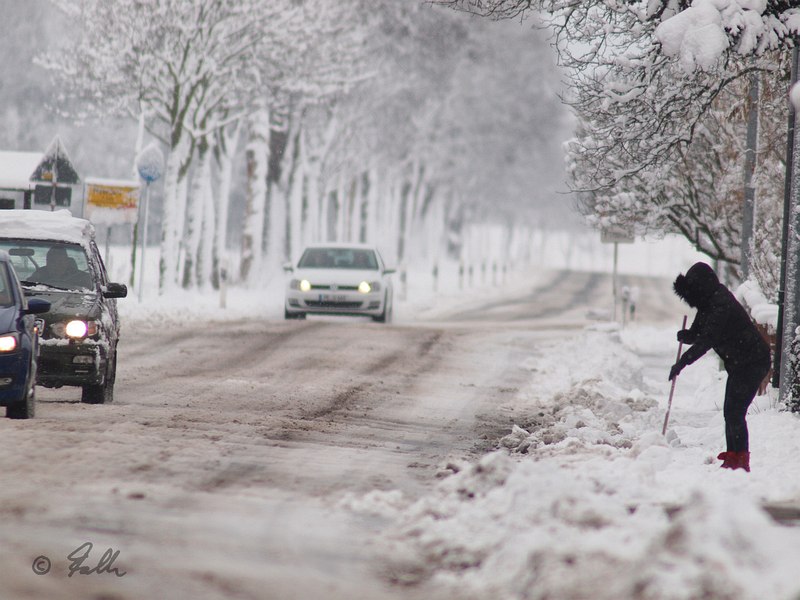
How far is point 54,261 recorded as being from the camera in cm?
1276

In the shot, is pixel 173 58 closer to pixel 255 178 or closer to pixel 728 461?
pixel 255 178

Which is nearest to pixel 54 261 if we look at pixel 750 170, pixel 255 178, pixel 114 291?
pixel 114 291

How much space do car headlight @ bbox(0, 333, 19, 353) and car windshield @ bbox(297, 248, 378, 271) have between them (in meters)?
16.0

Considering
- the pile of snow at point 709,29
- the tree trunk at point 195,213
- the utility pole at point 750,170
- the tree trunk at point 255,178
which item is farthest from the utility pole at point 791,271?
the tree trunk at point 255,178

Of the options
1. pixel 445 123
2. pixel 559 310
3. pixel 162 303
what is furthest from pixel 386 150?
pixel 162 303

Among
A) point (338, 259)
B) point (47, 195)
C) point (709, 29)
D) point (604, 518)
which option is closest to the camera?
point (604, 518)

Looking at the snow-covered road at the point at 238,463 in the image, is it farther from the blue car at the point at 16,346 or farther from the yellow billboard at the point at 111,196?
the yellow billboard at the point at 111,196

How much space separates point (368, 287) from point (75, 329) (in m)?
14.0

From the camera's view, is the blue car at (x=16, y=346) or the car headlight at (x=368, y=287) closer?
the blue car at (x=16, y=346)

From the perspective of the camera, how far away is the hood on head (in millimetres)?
9883

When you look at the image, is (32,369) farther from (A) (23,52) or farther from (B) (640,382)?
(A) (23,52)

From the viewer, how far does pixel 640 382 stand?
19.3 m

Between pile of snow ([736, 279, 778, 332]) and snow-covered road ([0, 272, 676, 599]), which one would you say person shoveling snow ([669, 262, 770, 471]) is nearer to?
snow-covered road ([0, 272, 676, 599])

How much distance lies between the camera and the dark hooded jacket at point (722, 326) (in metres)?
9.83
